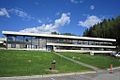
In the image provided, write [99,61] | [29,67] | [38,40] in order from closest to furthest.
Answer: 1. [29,67]
2. [99,61]
3. [38,40]

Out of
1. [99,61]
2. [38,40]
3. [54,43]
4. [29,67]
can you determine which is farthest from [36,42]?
[29,67]

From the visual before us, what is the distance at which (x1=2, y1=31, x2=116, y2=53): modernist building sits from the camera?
78.1 meters

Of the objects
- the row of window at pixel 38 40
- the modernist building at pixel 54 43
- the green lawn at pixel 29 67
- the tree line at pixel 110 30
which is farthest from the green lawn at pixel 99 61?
the tree line at pixel 110 30

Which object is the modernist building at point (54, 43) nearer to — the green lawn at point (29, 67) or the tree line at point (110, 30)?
the tree line at point (110, 30)

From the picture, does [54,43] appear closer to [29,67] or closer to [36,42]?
[36,42]

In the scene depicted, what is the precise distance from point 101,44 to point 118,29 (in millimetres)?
12824

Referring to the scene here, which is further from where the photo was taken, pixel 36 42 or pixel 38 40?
pixel 38 40

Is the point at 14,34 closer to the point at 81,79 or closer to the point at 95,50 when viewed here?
the point at 95,50

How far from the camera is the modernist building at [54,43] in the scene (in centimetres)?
7806

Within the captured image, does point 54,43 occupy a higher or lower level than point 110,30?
lower

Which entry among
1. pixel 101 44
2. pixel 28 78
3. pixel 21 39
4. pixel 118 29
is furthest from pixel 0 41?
pixel 28 78

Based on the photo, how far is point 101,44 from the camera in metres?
101

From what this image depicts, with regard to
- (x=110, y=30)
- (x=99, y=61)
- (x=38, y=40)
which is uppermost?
(x=110, y=30)

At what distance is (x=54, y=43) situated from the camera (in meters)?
85.3
